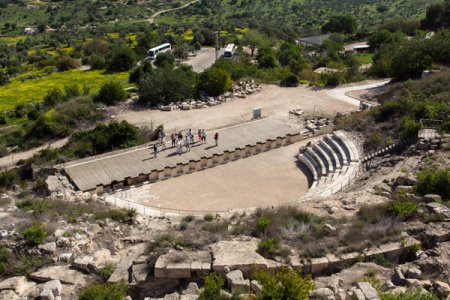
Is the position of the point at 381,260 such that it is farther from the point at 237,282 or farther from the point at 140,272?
the point at 140,272

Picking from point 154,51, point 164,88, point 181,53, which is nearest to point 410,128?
point 164,88

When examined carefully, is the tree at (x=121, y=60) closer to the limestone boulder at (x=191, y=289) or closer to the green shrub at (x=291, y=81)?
the green shrub at (x=291, y=81)

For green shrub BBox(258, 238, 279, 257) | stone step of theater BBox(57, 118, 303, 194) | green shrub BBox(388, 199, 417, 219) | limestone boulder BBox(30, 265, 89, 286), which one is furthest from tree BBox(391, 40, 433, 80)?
limestone boulder BBox(30, 265, 89, 286)

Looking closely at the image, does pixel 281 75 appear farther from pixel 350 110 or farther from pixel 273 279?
pixel 273 279

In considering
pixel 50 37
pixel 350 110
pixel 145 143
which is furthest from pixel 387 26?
pixel 50 37

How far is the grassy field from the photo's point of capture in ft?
162

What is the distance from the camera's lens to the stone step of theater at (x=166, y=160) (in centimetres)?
2392

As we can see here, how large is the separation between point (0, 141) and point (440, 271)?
2959 centimetres

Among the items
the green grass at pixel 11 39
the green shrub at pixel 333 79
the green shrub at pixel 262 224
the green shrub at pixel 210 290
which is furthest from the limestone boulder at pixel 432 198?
the green grass at pixel 11 39

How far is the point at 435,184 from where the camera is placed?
16.5m

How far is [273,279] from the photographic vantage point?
11.3 meters

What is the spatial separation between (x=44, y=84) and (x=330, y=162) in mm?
43690

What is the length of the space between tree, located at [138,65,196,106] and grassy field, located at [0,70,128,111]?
44.3ft

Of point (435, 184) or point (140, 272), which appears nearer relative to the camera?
point (140, 272)
